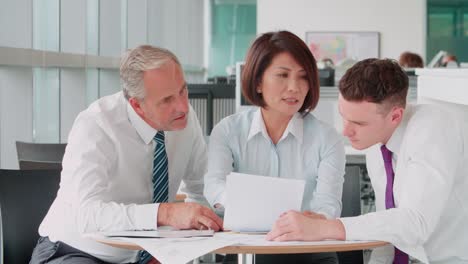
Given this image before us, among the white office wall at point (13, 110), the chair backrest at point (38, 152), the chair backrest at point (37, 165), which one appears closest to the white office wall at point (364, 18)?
the white office wall at point (13, 110)

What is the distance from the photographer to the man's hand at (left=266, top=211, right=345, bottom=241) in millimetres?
2383

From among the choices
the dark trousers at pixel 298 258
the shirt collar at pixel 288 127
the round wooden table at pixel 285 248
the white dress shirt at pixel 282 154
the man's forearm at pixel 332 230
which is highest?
the shirt collar at pixel 288 127

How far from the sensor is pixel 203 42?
18.5 meters

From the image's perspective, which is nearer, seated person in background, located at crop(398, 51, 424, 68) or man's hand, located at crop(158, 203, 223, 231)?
man's hand, located at crop(158, 203, 223, 231)

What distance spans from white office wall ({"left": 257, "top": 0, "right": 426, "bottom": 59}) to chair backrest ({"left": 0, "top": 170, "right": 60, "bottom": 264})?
13.6 m

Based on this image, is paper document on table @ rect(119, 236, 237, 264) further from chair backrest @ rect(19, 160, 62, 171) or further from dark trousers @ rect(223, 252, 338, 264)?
chair backrest @ rect(19, 160, 62, 171)

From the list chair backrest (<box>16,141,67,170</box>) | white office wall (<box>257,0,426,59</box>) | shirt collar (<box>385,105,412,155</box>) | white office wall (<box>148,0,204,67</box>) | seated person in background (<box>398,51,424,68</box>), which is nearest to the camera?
shirt collar (<box>385,105,412,155</box>)

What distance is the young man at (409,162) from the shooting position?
97.0 inches

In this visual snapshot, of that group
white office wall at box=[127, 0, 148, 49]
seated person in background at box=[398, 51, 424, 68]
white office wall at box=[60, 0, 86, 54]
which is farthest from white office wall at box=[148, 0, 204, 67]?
white office wall at box=[60, 0, 86, 54]

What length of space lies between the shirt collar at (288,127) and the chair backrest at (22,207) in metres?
0.67

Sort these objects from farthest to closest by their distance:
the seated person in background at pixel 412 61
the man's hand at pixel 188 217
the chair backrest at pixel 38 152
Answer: the seated person in background at pixel 412 61
the chair backrest at pixel 38 152
the man's hand at pixel 188 217

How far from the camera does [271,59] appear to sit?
9.78 feet

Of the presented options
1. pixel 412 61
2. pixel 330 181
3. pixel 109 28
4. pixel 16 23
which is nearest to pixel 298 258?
pixel 330 181

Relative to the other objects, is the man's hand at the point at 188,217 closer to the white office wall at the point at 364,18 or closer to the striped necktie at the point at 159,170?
the striped necktie at the point at 159,170
